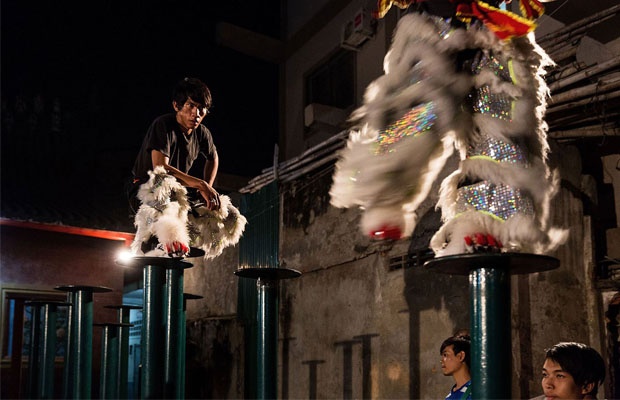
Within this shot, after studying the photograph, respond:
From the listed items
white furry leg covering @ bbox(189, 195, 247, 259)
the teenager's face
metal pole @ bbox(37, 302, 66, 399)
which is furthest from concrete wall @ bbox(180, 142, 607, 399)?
metal pole @ bbox(37, 302, 66, 399)

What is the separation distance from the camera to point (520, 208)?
6.38ft

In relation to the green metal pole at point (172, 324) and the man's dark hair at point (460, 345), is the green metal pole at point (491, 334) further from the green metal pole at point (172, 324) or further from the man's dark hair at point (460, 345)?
the man's dark hair at point (460, 345)

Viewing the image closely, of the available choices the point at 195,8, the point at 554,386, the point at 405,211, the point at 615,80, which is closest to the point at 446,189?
→ the point at 405,211

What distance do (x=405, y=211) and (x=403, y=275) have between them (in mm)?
5039

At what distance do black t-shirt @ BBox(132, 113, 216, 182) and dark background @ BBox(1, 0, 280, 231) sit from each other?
7579 millimetres

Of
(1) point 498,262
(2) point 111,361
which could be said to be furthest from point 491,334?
(2) point 111,361

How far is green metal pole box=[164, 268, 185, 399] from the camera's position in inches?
152

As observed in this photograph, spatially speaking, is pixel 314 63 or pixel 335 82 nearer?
pixel 335 82

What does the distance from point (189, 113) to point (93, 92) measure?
32.5 ft

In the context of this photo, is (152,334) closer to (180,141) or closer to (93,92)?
(180,141)

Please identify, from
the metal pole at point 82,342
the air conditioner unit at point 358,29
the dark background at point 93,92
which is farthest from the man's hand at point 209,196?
the air conditioner unit at point 358,29

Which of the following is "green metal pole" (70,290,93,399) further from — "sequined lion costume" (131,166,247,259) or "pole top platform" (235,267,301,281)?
"pole top platform" (235,267,301,281)

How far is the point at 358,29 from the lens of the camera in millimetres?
11438

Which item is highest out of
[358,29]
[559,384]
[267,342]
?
[358,29]
